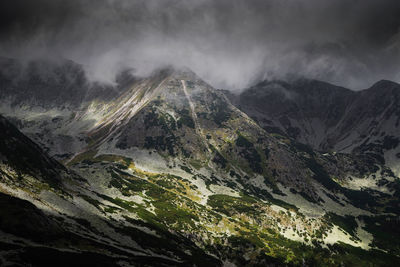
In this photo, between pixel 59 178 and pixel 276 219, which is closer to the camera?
pixel 59 178

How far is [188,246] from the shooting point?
96.2 m

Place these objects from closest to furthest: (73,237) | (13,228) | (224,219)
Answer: (13,228) < (73,237) < (224,219)

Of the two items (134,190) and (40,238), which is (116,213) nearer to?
(40,238)

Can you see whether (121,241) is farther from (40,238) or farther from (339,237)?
(339,237)

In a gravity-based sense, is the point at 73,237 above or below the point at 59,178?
above

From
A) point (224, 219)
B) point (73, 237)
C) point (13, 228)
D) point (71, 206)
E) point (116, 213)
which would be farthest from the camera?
point (224, 219)

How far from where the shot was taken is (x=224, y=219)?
148 m

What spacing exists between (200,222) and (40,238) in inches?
3710

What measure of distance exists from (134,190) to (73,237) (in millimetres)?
106072

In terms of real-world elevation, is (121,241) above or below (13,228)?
below

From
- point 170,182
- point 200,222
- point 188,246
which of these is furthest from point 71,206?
point 170,182

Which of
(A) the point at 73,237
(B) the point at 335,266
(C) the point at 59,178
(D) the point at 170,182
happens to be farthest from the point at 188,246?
(D) the point at 170,182

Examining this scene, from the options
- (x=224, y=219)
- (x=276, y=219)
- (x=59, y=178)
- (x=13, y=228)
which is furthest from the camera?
(x=276, y=219)

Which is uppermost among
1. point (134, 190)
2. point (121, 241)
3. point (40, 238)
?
point (40, 238)
